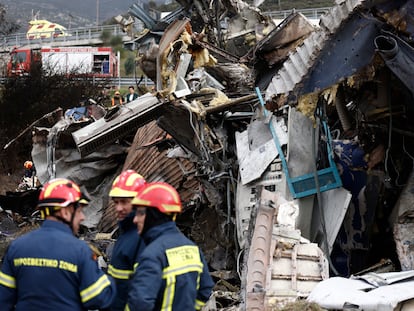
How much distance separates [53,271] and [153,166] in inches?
286

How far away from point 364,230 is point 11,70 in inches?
783

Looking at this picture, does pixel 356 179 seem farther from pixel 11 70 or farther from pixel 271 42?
pixel 11 70

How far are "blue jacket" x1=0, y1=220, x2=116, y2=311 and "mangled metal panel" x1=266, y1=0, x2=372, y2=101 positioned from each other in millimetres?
3549

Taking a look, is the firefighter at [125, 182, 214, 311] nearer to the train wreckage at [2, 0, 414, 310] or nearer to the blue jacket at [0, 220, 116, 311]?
the blue jacket at [0, 220, 116, 311]

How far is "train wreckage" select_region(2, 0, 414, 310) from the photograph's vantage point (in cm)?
640

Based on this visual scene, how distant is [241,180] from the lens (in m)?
8.81

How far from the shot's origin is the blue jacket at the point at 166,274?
11.8ft

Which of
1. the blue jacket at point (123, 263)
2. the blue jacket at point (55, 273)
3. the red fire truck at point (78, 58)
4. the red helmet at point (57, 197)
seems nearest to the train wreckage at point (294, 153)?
the blue jacket at point (123, 263)

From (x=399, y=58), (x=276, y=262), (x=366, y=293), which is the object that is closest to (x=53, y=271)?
(x=366, y=293)

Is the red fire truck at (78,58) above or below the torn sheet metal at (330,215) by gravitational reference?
Result: above

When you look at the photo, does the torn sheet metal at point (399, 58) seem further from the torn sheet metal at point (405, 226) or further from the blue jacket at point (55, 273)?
the blue jacket at point (55, 273)

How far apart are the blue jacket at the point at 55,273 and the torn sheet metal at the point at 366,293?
6.92 ft

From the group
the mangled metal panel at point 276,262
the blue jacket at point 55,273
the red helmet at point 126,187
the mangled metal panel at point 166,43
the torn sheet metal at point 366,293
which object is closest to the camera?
the blue jacket at point 55,273

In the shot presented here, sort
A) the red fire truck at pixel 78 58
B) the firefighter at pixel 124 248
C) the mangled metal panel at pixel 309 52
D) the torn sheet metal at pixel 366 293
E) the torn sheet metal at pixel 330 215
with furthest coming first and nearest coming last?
1. the red fire truck at pixel 78 58
2. the torn sheet metal at pixel 330 215
3. the mangled metal panel at pixel 309 52
4. the torn sheet metal at pixel 366 293
5. the firefighter at pixel 124 248
